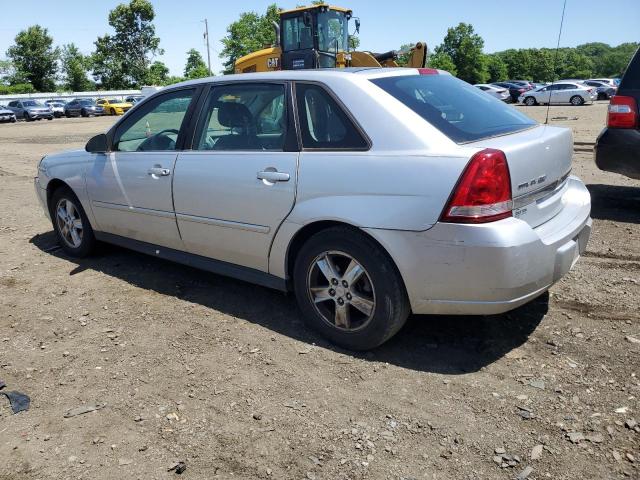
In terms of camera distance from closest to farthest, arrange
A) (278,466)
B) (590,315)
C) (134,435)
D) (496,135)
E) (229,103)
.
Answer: (278,466) < (134,435) < (496,135) < (590,315) < (229,103)

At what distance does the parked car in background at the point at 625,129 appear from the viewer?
5.95 meters

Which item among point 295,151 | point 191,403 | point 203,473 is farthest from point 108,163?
point 203,473

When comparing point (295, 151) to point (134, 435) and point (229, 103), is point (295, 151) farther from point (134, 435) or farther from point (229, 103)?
point (134, 435)

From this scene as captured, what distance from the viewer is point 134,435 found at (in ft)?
8.93

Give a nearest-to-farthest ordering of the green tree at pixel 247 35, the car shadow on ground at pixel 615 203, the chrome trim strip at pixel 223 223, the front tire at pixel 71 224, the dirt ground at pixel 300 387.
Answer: the dirt ground at pixel 300 387
the chrome trim strip at pixel 223 223
the front tire at pixel 71 224
the car shadow on ground at pixel 615 203
the green tree at pixel 247 35

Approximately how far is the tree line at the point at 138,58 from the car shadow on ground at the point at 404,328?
2539 inches

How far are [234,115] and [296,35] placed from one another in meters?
11.9

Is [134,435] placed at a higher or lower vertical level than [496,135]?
lower

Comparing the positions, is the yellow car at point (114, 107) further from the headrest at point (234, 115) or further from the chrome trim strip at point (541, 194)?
the chrome trim strip at point (541, 194)

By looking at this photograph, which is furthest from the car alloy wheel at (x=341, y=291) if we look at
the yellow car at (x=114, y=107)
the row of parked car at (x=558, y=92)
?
the yellow car at (x=114, y=107)

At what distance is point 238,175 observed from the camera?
12.1ft

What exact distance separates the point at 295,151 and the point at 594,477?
234cm

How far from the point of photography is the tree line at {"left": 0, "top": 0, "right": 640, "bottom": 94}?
70.2 metres

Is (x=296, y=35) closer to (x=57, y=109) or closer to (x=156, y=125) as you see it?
(x=156, y=125)
